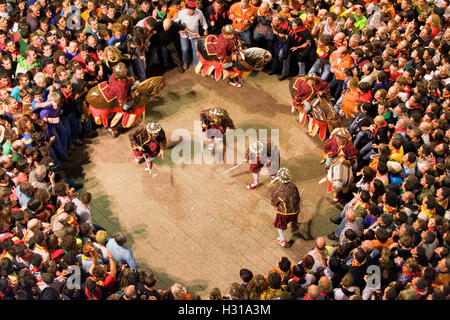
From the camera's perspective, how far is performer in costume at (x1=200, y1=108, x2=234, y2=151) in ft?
41.5

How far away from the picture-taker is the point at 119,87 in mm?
12758

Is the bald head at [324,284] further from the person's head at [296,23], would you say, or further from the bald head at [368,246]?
the person's head at [296,23]

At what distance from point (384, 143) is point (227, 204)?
11.2 feet

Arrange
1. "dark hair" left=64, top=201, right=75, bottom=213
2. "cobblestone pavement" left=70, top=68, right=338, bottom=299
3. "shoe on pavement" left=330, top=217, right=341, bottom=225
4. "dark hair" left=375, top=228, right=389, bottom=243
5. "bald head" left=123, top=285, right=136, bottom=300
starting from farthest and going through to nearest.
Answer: "shoe on pavement" left=330, top=217, right=341, bottom=225
"cobblestone pavement" left=70, top=68, right=338, bottom=299
"dark hair" left=64, top=201, right=75, bottom=213
"dark hair" left=375, top=228, right=389, bottom=243
"bald head" left=123, top=285, right=136, bottom=300

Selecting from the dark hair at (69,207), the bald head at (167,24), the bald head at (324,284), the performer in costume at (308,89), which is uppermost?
the bald head at (167,24)

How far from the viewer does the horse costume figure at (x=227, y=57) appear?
13.9m

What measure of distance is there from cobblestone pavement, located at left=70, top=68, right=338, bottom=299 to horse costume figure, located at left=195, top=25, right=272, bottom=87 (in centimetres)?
64

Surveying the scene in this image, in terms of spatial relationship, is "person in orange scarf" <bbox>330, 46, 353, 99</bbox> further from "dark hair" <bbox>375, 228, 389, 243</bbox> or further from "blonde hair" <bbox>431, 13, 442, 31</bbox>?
"dark hair" <bbox>375, 228, 389, 243</bbox>

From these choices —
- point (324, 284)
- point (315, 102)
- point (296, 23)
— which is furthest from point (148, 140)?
point (324, 284)

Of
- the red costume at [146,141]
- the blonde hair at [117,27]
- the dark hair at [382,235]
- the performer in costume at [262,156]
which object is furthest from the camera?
the blonde hair at [117,27]

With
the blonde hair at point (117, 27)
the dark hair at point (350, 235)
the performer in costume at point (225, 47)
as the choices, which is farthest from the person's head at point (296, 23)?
the dark hair at point (350, 235)

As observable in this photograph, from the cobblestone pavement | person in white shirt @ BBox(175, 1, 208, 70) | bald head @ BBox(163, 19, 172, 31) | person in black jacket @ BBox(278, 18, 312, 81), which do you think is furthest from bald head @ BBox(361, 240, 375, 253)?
bald head @ BBox(163, 19, 172, 31)

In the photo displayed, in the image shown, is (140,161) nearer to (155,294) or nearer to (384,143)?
(155,294)

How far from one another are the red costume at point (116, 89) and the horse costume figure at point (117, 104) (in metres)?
0.03
